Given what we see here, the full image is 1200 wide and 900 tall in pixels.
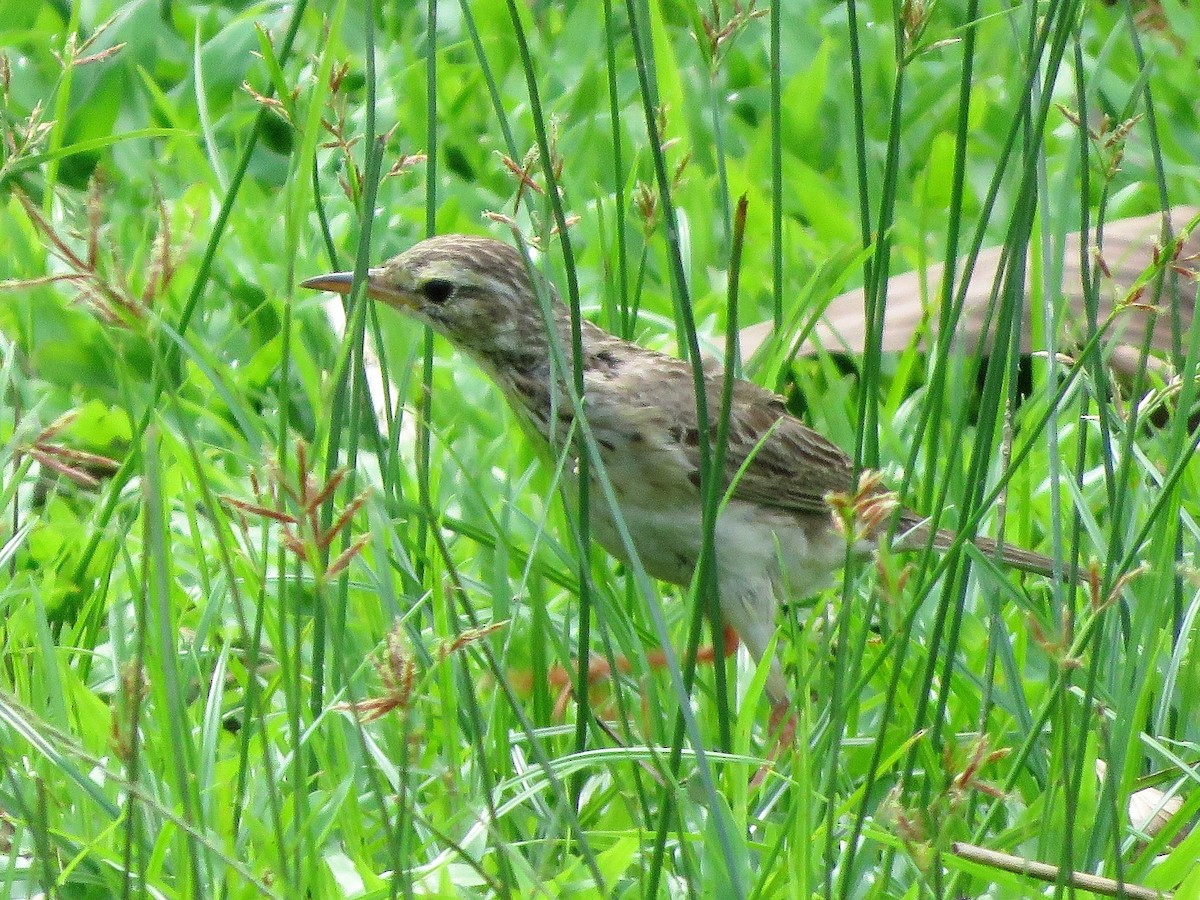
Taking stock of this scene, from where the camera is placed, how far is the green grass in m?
2.21

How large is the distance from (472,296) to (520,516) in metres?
0.67

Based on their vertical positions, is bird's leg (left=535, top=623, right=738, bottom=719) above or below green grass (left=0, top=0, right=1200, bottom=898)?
below

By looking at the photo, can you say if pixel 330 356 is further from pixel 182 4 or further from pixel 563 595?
pixel 182 4

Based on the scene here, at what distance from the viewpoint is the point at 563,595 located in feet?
13.5

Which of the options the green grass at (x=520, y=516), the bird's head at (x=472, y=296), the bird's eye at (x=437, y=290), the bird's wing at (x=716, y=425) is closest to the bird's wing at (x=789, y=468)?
the bird's wing at (x=716, y=425)

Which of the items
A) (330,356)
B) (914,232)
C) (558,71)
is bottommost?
(330,356)

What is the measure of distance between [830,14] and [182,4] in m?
2.49

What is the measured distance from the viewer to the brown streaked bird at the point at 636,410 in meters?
4.07

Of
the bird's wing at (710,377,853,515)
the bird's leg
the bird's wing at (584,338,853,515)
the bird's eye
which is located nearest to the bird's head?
the bird's eye

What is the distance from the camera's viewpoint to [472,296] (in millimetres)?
4184

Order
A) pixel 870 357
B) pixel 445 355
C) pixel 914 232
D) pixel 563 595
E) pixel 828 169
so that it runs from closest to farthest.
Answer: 1. pixel 870 357
2. pixel 563 595
3. pixel 445 355
4. pixel 914 232
5. pixel 828 169

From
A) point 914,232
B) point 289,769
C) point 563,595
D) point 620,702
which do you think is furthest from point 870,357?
point 914,232

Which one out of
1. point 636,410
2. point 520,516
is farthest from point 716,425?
point 520,516

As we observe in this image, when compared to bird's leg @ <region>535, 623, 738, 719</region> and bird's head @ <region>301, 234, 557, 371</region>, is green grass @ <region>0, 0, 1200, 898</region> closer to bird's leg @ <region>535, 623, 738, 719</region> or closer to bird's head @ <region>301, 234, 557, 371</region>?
bird's leg @ <region>535, 623, 738, 719</region>
